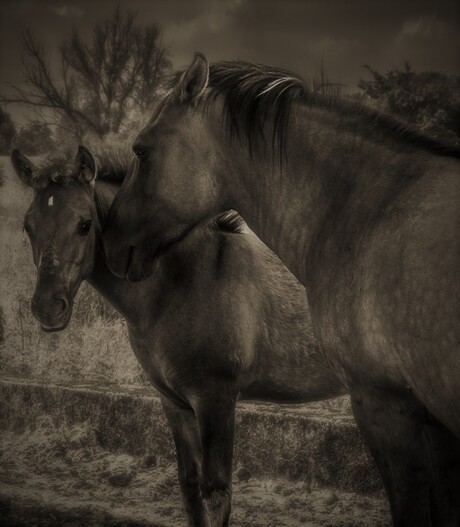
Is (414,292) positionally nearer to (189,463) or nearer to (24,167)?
(189,463)

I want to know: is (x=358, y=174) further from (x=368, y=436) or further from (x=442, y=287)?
(x=368, y=436)

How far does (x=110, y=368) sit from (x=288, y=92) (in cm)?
366

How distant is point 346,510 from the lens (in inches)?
155

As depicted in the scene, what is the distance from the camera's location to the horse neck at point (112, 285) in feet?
10.9

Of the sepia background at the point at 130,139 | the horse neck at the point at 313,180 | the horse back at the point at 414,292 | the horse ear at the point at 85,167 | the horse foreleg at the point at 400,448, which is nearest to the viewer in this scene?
the horse back at the point at 414,292

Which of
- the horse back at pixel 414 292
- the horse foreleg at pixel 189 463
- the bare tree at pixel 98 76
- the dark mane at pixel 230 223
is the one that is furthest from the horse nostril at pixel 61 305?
the bare tree at pixel 98 76

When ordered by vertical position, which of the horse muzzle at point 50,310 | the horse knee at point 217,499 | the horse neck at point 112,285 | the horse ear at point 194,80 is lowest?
the horse knee at point 217,499

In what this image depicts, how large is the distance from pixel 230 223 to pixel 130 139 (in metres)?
1.04

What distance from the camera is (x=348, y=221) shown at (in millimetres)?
2184

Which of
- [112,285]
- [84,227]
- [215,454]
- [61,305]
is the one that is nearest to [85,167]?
[84,227]

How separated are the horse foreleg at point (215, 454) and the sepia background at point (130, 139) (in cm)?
95

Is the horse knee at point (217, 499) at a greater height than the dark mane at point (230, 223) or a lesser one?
lesser

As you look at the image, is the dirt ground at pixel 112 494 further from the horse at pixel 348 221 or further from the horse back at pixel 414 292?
the horse back at pixel 414 292

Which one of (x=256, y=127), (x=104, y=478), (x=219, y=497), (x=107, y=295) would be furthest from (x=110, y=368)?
(x=256, y=127)
